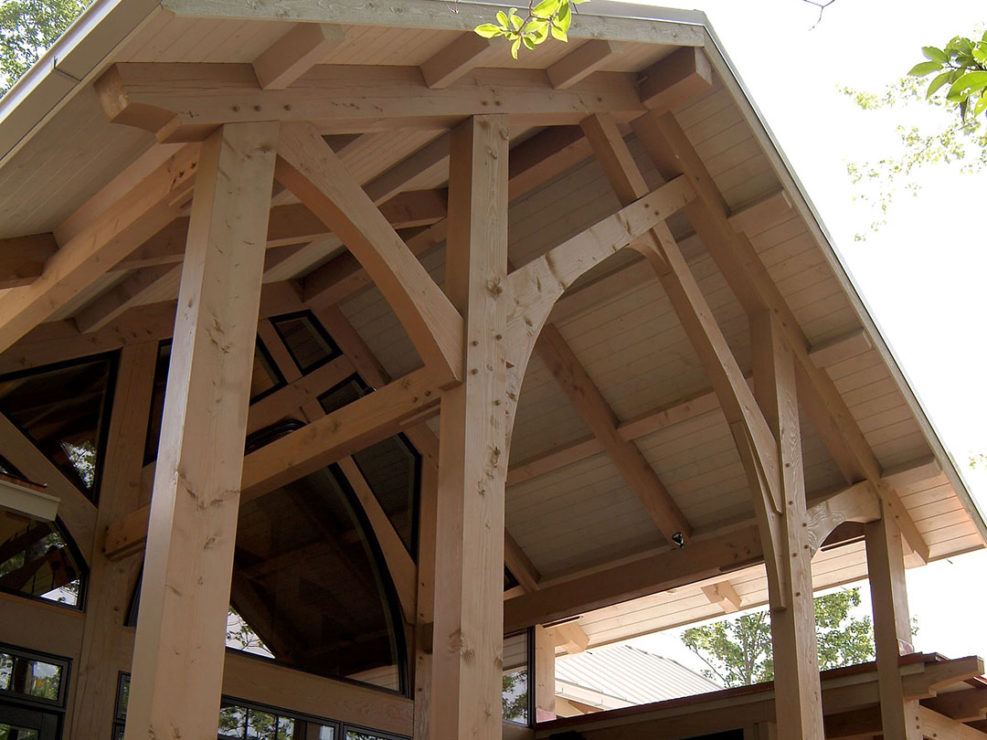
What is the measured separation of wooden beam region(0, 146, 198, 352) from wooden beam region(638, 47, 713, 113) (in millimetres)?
3285

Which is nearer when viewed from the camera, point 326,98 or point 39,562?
point 326,98

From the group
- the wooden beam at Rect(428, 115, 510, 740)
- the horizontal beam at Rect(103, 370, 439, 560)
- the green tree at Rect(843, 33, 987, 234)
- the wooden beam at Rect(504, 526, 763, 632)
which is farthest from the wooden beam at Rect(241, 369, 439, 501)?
the green tree at Rect(843, 33, 987, 234)

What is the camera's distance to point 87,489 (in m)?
6.70

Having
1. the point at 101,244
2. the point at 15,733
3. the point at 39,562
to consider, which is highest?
the point at 101,244

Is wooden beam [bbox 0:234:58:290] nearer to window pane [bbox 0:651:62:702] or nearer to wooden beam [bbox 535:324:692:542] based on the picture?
window pane [bbox 0:651:62:702]

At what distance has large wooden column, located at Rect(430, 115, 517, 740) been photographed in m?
3.91

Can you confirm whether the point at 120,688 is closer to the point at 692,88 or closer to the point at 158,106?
the point at 158,106

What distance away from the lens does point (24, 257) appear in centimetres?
486

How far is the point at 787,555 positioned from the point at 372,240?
3.62m

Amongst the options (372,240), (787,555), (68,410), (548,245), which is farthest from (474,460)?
(548,245)

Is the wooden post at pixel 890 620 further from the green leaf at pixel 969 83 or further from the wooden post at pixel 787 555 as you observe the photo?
the green leaf at pixel 969 83

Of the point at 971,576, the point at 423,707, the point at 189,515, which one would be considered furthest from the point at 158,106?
the point at 971,576

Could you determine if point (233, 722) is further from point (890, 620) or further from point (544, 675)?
point (890, 620)

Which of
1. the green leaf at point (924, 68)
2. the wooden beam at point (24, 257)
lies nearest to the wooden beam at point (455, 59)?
the wooden beam at point (24, 257)
